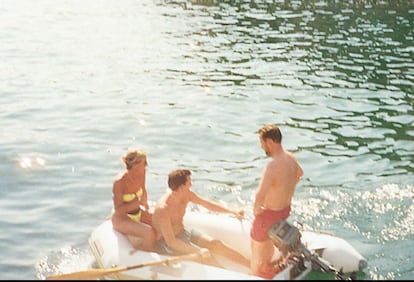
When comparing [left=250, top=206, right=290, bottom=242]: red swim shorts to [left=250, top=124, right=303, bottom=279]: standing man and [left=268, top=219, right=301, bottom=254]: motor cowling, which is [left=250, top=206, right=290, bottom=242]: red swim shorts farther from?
[left=268, top=219, right=301, bottom=254]: motor cowling

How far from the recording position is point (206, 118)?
1758 cm

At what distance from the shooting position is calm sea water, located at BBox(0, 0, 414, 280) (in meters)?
11.6

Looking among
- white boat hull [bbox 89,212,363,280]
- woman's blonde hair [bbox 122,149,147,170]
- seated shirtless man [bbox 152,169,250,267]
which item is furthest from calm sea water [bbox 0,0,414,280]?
woman's blonde hair [bbox 122,149,147,170]

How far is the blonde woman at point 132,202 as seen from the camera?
966 centimetres

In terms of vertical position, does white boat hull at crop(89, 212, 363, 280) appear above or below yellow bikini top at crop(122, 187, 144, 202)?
below

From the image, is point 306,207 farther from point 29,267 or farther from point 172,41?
point 172,41

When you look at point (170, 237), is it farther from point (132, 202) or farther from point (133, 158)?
point (133, 158)

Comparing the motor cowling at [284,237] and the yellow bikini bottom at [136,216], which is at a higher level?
the motor cowling at [284,237]

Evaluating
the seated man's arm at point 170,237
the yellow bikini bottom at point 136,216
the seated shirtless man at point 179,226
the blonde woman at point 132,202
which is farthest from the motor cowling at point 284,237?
the yellow bikini bottom at point 136,216

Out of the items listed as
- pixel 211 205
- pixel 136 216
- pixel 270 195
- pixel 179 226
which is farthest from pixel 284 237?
pixel 136 216

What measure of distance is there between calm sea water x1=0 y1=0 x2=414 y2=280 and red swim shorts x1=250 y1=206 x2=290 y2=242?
189 centimetres

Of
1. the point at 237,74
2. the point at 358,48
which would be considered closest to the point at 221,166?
the point at 237,74

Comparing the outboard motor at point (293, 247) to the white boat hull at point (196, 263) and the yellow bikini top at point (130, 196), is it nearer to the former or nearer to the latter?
the white boat hull at point (196, 263)

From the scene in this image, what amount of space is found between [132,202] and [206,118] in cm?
797
